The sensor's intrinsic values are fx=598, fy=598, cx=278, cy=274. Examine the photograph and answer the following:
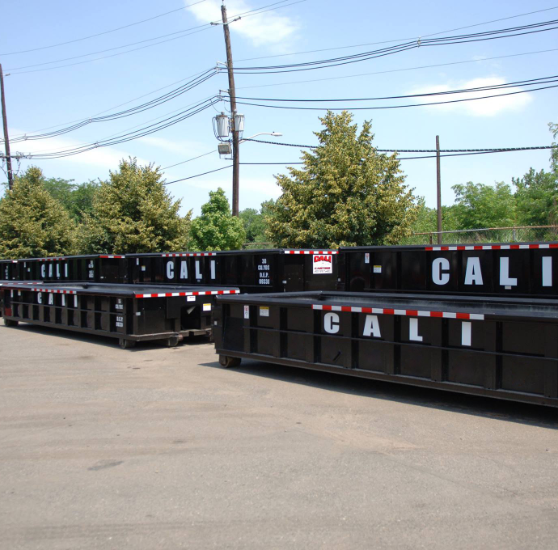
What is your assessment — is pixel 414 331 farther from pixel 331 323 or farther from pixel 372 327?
pixel 331 323

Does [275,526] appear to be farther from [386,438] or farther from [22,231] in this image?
[22,231]

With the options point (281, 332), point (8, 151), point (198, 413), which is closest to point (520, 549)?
point (198, 413)

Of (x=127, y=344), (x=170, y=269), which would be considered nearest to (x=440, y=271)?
(x=127, y=344)

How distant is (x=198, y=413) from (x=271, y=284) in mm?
9328

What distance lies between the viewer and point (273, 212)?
82.7 ft

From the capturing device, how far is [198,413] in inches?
289

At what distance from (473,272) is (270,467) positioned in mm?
8333

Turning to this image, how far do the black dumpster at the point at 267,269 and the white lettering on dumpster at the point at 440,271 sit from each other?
13.2 feet

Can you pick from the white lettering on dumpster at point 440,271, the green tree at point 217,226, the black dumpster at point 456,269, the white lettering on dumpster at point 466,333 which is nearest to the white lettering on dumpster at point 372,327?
the white lettering on dumpster at point 466,333

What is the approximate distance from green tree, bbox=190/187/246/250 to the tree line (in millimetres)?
44

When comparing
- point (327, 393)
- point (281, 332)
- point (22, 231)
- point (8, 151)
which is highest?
→ point (8, 151)

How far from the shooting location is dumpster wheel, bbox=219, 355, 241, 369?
412 inches

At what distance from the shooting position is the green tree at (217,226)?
2577cm

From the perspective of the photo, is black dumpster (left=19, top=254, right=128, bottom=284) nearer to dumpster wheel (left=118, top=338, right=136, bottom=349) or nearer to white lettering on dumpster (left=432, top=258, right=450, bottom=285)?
dumpster wheel (left=118, top=338, right=136, bottom=349)
